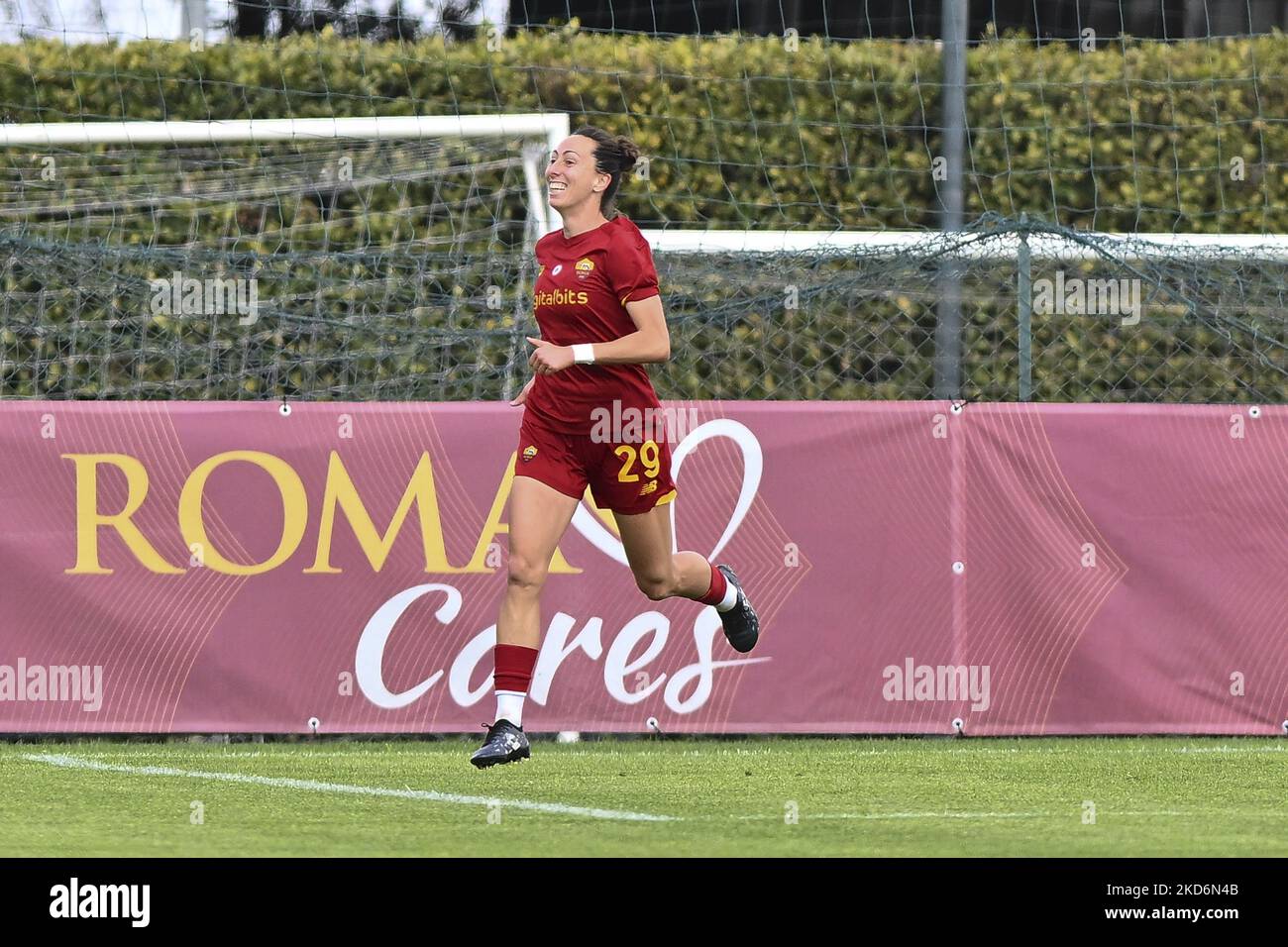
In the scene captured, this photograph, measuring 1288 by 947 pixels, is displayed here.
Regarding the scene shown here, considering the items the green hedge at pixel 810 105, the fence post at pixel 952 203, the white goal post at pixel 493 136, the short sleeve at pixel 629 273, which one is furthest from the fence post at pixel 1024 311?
the green hedge at pixel 810 105

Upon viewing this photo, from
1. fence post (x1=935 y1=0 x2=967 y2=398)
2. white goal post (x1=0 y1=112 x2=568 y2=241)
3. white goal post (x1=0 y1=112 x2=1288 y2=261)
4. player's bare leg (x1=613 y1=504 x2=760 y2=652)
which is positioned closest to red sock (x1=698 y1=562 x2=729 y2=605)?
player's bare leg (x1=613 y1=504 x2=760 y2=652)

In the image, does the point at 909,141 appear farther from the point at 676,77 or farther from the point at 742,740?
the point at 742,740

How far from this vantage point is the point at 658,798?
6453 mm

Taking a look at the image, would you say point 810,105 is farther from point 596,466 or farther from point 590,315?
point 596,466

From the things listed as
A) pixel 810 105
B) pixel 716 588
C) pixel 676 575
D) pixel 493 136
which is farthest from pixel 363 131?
pixel 676 575

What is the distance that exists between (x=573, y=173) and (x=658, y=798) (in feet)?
6.48

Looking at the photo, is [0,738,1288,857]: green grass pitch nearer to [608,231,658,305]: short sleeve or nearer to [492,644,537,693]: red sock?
[492,644,537,693]: red sock

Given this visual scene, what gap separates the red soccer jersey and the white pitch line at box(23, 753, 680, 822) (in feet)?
3.78

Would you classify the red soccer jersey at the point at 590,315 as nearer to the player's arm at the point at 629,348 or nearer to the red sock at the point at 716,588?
the player's arm at the point at 629,348

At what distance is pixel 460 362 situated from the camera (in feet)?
30.3

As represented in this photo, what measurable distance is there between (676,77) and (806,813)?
594cm

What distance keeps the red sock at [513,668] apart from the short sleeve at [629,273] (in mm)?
1114

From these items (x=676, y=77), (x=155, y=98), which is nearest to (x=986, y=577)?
(x=676, y=77)

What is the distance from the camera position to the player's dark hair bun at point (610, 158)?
21.6ft
